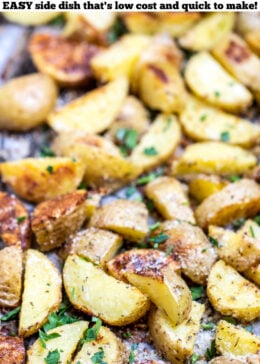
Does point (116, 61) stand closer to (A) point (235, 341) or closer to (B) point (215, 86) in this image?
(B) point (215, 86)

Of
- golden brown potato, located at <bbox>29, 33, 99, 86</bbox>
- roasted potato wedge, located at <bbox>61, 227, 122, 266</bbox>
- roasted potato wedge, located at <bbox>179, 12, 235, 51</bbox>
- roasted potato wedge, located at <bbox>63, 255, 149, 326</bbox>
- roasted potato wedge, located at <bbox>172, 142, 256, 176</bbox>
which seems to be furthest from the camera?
roasted potato wedge, located at <bbox>179, 12, 235, 51</bbox>

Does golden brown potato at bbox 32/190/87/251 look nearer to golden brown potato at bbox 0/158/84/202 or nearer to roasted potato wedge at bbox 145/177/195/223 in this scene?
golden brown potato at bbox 0/158/84/202

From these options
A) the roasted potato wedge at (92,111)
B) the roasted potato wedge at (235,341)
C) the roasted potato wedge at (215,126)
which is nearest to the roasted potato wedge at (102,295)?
the roasted potato wedge at (235,341)

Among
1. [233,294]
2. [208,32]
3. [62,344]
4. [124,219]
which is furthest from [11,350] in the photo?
[208,32]

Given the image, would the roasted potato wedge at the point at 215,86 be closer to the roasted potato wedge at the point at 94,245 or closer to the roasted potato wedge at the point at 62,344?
the roasted potato wedge at the point at 94,245

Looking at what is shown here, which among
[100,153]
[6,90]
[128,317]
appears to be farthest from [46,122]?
[128,317]

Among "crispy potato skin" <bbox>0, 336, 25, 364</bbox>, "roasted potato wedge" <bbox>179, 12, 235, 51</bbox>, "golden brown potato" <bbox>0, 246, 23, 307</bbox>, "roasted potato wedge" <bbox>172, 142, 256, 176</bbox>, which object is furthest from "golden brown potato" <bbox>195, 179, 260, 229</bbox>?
"roasted potato wedge" <bbox>179, 12, 235, 51</bbox>
